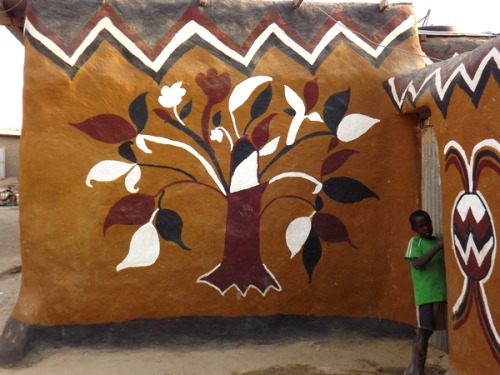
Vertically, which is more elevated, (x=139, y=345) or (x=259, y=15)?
(x=259, y=15)

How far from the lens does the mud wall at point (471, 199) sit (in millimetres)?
2885

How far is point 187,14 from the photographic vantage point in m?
4.43

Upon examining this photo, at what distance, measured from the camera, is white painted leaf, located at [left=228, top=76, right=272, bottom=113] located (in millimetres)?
4463

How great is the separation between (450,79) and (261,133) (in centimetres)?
173

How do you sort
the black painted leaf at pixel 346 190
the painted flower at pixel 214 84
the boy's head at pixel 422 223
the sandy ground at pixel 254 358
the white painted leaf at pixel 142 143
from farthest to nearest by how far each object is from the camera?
the black painted leaf at pixel 346 190, the painted flower at pixel 214 84, the white painted leaf at pixel 142 143, the sandy ground at pixel 254 358, the boy's head at pixel 422 223

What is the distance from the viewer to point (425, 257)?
3.53m

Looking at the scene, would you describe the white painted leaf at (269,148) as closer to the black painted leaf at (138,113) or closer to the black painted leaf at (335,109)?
the black painted leaf at (335,109)

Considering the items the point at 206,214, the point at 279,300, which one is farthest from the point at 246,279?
the point at 206,214

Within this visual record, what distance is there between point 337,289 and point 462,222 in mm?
1615

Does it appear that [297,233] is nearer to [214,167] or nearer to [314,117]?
[214,167]

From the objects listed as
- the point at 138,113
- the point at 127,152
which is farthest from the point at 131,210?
the point at 138,113

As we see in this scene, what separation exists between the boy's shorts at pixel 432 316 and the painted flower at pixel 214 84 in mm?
2478

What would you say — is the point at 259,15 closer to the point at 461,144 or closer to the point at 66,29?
the point at 66,29

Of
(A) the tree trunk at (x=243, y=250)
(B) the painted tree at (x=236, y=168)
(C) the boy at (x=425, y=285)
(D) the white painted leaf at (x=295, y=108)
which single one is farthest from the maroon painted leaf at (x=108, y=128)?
(C) the boy at (x=425, y=285)
